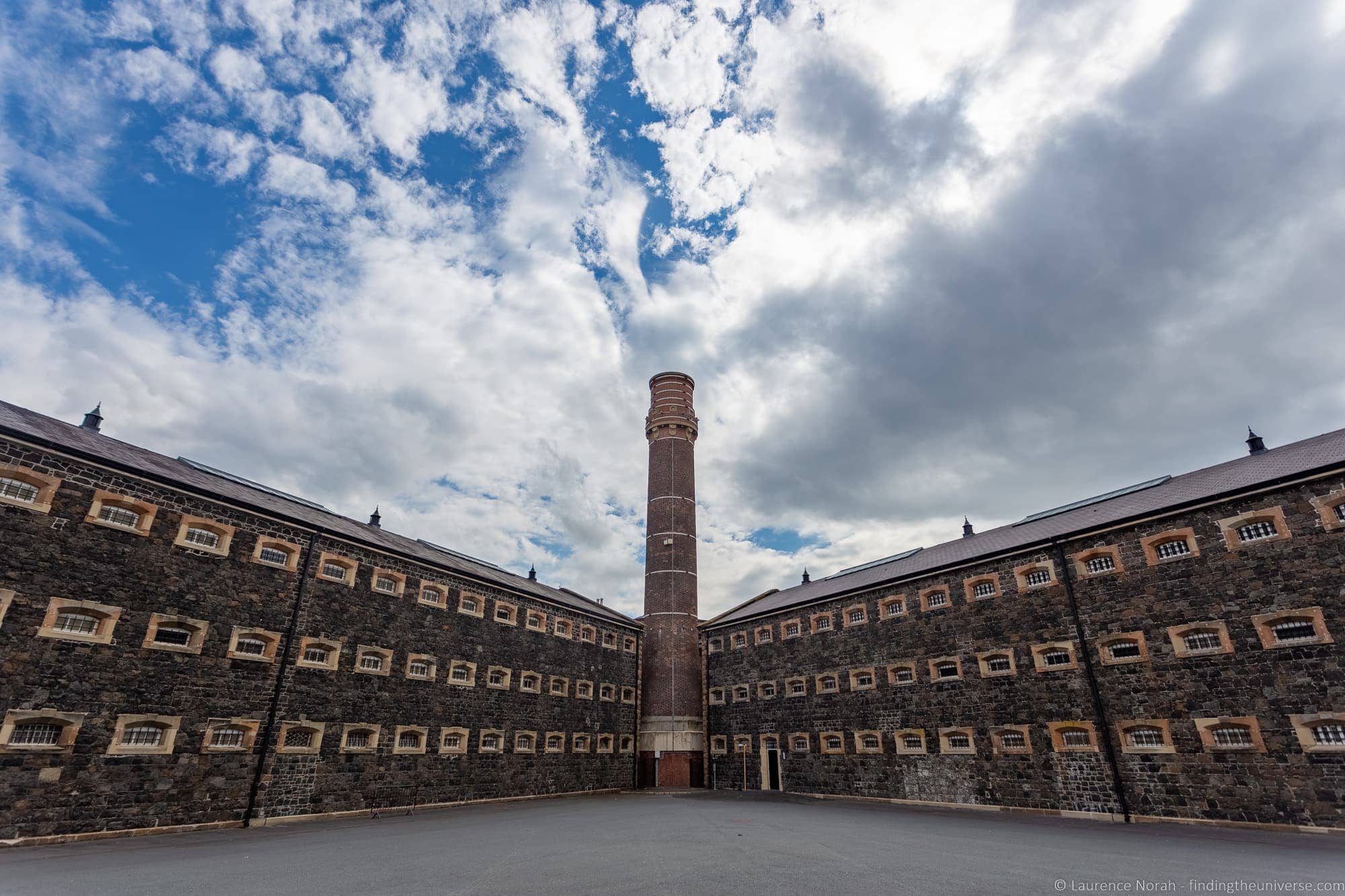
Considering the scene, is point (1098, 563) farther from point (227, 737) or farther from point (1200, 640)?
point (227, 737)

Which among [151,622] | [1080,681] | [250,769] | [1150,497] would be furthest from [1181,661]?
[151,622]

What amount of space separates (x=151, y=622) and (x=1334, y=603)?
110ft

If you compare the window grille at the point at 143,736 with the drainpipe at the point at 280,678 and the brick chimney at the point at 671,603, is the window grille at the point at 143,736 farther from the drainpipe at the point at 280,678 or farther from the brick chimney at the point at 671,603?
the brick chimney at the point at 671,603

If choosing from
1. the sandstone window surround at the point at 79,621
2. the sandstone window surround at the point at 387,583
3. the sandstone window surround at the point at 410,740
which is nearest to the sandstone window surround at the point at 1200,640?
the sandstone window surround at the point at 410,740

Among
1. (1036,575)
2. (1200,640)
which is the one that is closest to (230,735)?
(1036,575)

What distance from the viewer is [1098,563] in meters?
21.9

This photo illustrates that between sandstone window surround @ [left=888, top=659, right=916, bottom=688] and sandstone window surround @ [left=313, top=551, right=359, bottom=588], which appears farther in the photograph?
sandstone window surround @ [left=888, top=659, right=916, bottom=688]

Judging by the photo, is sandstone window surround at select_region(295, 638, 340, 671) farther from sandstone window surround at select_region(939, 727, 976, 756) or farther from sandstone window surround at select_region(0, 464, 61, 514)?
sandstone window surround at select_region(939, 727, 976, 756)

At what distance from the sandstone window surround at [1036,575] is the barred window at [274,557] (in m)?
27.3

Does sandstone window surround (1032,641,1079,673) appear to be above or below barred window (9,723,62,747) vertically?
above

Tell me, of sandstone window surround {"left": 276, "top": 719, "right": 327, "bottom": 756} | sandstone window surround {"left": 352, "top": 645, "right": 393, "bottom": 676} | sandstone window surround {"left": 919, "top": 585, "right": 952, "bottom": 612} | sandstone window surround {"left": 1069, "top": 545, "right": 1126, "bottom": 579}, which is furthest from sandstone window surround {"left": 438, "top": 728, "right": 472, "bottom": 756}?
sandstone window surround {"left": 1069, "top": 545, "right": 1126, "bottom": 579}

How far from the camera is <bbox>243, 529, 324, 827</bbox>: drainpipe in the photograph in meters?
18.9

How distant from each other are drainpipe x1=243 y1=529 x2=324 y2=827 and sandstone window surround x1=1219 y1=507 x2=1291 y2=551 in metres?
30.6

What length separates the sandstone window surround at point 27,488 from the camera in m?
16.0
